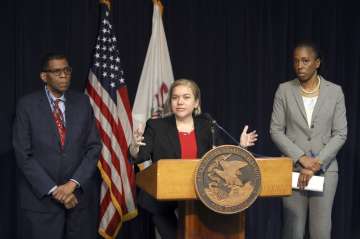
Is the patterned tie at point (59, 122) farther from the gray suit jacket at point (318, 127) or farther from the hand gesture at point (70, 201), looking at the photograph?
the gray suit jacket at point (318, 127)

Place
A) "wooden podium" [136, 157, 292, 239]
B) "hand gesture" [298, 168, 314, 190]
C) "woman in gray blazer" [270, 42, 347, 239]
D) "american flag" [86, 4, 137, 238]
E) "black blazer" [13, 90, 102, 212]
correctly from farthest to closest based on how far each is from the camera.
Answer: "american flag" [86, 4, 137, 238] < "woman in gray blazer" [270, 42, 347, 239] < "hand gesture" [298, 168, 314, 190] < "black blazer" [13, 90, 102, 212] < "wooden podium" [136, 157, 292, 239]

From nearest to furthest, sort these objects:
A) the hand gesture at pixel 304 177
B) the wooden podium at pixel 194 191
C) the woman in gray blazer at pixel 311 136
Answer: the wooden podium at pixel 194 191 → the hand gesture at pixel 304 177 → the woman in gray blazer at pixel 311 136

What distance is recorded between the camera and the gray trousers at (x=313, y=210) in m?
3.99

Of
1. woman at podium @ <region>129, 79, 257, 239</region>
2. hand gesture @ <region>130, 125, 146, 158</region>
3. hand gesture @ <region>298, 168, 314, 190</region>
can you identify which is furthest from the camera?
hand gesture @ <region>298, 168, 314, 190</region>

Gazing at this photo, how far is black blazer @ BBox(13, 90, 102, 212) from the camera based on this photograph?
3764mm

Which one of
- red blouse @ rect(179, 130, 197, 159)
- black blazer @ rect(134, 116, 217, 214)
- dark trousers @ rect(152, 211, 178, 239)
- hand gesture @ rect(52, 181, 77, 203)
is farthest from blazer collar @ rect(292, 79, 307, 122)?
hand gesture @ rect(52, 181, 77, 203)

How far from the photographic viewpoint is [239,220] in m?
3.16

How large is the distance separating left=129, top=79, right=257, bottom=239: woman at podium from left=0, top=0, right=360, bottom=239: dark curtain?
1742 mm

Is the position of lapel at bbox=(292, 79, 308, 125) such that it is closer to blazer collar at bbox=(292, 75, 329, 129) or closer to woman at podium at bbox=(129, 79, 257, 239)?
blazer collar at bbox=(292, 75, 329, 129)

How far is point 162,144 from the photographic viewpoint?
131 inches

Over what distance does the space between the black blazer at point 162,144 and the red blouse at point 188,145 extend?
0.02 meters

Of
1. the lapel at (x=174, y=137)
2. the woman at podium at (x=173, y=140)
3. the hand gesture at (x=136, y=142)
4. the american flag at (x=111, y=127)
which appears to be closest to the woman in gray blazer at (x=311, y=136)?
the woman at podium at (x=173, y=140)

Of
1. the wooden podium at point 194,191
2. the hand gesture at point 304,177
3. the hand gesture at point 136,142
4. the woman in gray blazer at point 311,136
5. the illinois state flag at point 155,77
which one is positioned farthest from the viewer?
the illinois state flag at point 155,77

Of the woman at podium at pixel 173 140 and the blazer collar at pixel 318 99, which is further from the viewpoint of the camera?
the blazer collar at pixel 318 99
